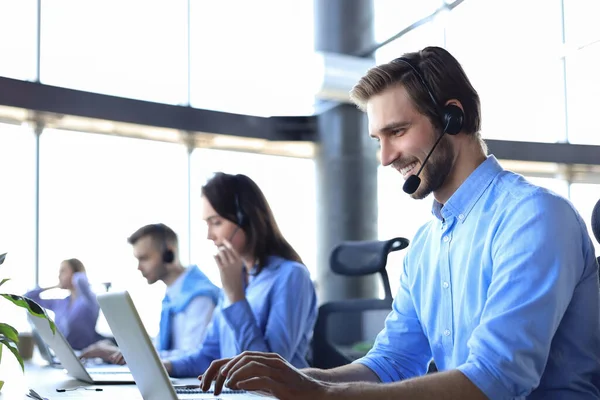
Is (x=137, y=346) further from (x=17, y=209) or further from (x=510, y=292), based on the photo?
(x=17, y=209)

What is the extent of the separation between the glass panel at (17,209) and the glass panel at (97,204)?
3.2 inches

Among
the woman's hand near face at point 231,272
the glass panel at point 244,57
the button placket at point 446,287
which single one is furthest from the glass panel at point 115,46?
the button placket at point 446,287

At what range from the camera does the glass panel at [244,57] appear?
591 cm

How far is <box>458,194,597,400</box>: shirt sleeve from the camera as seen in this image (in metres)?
1.09

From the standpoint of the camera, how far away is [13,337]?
1.42 meters

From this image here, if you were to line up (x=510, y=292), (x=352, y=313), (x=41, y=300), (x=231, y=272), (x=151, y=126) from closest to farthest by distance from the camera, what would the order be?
1. (x=510, y=292)
2. (x=231, y=272)
3. (x=352, y=313)
4. (x=41, y=300)
5. (x=151, y=126)

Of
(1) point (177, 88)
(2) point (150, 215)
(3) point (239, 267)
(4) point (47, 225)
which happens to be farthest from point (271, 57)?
(3) point (239, 267)

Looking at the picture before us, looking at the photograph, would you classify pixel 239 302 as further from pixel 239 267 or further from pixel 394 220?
pixel 394 220

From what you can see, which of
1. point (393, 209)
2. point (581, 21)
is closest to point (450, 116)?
point (581, 21)

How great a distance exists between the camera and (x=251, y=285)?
2.43m

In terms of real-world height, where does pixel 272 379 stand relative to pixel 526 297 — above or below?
below

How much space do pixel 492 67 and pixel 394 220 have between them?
2158 millimetres

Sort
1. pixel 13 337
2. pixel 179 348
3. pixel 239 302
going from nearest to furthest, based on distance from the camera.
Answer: pixel 13 337 < pixel 239 302 < pixel 179 348

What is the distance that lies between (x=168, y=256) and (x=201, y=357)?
97 cm
